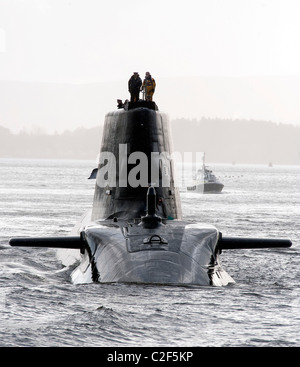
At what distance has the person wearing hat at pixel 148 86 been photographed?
19.0 m

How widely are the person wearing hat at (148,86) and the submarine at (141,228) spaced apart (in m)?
0.51

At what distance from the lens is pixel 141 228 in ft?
50.0

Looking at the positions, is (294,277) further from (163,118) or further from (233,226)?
(233,226)

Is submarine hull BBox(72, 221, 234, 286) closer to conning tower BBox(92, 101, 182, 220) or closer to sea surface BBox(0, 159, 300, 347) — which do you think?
sea surface BBox(0, 159, 300, 347)

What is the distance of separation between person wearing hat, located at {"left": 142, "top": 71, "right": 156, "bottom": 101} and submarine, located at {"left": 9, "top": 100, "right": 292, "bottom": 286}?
513 mm

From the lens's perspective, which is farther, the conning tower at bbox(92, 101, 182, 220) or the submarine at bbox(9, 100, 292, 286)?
the conning tower at bbox(92, 101, 182, 220)

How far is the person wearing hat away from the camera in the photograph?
18969 millimetres

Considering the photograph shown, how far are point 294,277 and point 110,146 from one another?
→ 5.63m

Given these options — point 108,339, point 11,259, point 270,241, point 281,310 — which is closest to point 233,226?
point 11,259

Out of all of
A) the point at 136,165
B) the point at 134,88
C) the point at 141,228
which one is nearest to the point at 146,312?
the point at 141,228

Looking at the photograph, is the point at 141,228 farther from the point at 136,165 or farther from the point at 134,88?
the point at 134,88

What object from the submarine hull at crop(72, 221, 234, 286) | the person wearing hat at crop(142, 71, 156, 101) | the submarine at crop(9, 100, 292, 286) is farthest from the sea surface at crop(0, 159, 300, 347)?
the person wearing hat at crop(142, 71, 156, 101)

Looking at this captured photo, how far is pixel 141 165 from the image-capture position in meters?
17.7

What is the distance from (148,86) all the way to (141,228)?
505cm
